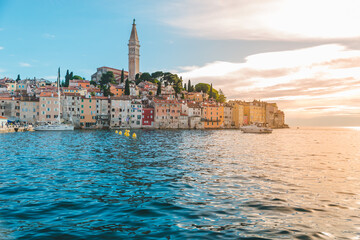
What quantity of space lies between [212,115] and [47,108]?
59581 mm

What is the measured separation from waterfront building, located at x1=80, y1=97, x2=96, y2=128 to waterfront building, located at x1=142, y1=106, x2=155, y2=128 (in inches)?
651

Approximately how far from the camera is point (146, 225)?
6.62 meters

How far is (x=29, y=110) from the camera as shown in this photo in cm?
7725

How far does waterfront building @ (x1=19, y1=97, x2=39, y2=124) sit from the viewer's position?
7688 cm

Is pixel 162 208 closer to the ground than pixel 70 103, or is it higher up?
closer to the ground

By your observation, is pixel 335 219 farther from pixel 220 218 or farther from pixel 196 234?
pixel 196 234

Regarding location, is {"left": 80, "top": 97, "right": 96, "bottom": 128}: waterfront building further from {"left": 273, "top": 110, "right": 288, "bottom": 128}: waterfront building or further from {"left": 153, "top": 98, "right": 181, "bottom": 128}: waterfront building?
{"left": 273, "top": 110, "right": 288, "bottom": 128}: waterfront building

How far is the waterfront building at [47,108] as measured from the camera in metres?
76.2

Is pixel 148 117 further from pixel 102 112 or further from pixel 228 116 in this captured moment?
pixel 228 116

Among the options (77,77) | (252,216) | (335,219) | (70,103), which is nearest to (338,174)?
(335,219)

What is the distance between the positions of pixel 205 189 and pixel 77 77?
126 meters

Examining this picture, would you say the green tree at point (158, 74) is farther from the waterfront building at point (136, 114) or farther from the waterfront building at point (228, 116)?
the waterfront building at point (136, 114)

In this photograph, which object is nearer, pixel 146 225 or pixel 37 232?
pixel 37 232

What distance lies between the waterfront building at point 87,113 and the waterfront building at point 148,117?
16.5 m
